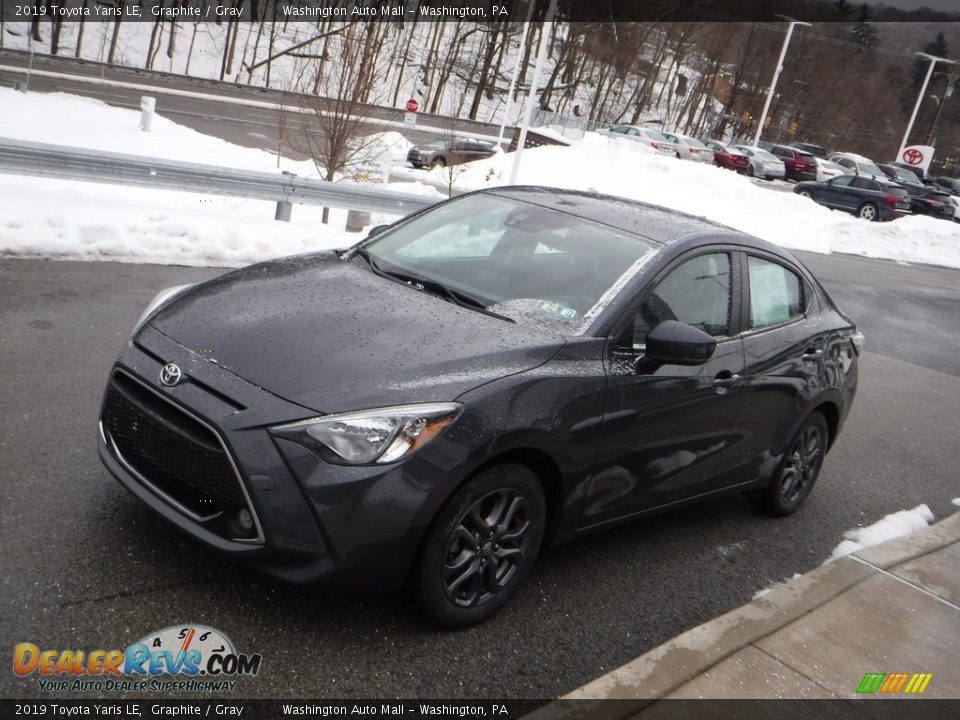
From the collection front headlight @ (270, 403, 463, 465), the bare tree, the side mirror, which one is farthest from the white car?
front headlight @ (270, 403, 463, 465)

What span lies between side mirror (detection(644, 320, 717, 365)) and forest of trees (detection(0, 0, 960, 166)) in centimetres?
5411

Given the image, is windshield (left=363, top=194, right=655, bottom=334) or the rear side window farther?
the rear side window

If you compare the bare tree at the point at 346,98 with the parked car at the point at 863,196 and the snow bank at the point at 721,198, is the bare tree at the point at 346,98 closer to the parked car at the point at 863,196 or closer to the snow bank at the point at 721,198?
the snow bank at the point at 721,198

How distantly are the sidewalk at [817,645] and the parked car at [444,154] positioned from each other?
2391 centimetres

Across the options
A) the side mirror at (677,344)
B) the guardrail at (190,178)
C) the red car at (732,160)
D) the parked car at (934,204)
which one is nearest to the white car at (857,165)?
the red car at (732,160)

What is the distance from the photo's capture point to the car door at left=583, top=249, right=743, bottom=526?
3975 millimetres

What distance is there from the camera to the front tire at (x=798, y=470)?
215 inches

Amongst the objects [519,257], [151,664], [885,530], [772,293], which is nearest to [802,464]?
[885,530]

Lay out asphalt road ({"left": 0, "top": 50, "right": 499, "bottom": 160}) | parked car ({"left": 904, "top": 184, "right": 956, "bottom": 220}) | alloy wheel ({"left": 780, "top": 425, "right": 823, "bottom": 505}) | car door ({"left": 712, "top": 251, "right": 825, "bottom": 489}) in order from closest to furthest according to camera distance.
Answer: car door ({"left": 712, "top": 251, "right": 825, "bottom": 489}) < alloy wheel ({"left": 780, "top": 425, "right": 823, "bottom": 505}) < asphalt road ({"left": 0, "top": 50, "right": 499, "bottom": 160}) < parked car ({"left": 904, "top": 184, "right": 956, "bottom": 220})

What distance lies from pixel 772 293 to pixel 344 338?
266 cm

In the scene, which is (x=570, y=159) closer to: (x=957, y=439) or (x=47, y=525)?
(x=957, y=439)

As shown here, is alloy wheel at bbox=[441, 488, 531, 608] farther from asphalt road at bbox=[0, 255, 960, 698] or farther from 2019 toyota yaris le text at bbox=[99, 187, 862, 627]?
asphalt road at bbox=[0, 255, 960, 698]

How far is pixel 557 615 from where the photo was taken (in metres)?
3.98

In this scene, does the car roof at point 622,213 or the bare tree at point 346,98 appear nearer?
the car roof at point 622,213
